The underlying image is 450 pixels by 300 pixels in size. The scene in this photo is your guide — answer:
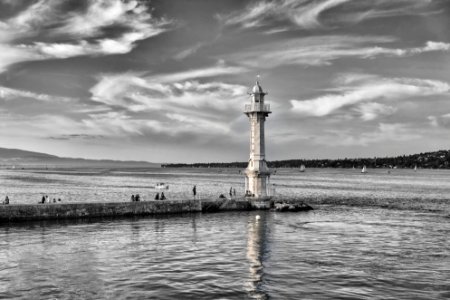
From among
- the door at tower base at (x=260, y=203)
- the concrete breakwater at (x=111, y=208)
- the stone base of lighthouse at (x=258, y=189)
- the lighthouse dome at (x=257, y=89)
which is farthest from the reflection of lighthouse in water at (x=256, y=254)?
the lighthouse dome at (x=257, y=89)

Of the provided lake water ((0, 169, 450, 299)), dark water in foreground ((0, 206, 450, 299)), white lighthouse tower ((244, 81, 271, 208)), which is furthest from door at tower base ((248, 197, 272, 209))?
dark water in foreground ((0, 206, 450, 299))

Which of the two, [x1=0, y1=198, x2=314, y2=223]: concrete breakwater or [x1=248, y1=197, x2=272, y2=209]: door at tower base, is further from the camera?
[x1=248, y1=197, x2=272, y2=209]: door at tower base

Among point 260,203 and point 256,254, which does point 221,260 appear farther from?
point 260,203

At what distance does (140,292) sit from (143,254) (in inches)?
285

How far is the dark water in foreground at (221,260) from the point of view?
62.0ft

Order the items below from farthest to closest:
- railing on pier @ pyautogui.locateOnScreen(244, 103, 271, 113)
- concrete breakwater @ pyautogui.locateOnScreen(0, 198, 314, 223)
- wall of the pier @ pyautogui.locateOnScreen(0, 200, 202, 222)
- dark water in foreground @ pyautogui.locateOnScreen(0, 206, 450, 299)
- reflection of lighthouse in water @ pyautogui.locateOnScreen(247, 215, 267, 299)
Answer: railing on pier @ pyautogui.locateOnScreen(244, 103, 271, 113) < concrete breakwater @ pyautogui.locateOnScreen(0, 198, 314, 223) < wall of the pier @ pyautogui.locateOnScreen(0, 200, 202, 222) < reflection of lighthouse in water @ pyautogui.locateOnScreen(247, 215, 267, 299) < dark water in foreground @ pyautogui.locateOnScreen(0, 206, 450, 299)

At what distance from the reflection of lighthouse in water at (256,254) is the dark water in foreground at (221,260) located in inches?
2.2

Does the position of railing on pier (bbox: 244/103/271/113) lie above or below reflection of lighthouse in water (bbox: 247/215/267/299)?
above

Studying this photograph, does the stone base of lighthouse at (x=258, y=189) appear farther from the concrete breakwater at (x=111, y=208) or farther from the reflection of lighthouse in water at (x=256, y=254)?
the reflection of lighthouse in water at (x=256, y=254)

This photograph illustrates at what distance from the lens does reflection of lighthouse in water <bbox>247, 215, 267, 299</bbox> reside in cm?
1917

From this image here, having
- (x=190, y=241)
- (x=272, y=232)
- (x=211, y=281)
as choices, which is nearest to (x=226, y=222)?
(x=272, y=232)

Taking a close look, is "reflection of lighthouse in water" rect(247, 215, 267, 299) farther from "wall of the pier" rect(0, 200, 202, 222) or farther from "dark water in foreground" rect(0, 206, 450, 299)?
"wall of the pier" rect(0, 200, 202, 222)

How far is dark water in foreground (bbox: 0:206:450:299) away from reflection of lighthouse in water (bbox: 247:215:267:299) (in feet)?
0.18

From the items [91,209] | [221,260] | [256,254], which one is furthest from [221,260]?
[91,209]
